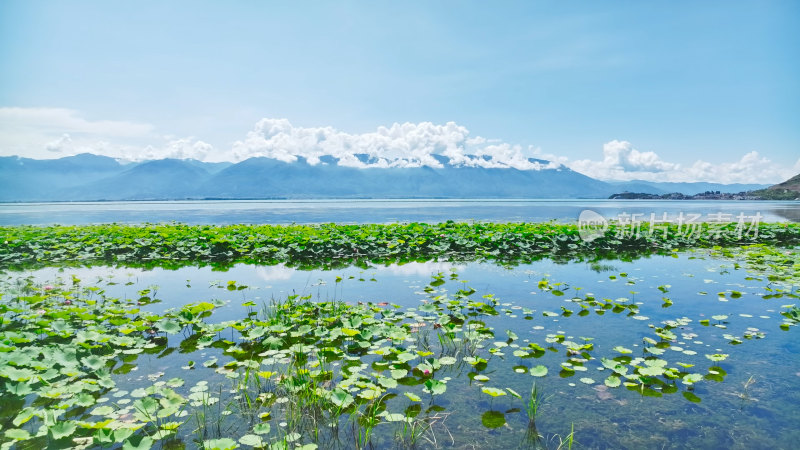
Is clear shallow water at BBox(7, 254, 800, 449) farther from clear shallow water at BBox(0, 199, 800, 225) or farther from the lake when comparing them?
clear shallow water at BBox(0, 199, 800, 225)

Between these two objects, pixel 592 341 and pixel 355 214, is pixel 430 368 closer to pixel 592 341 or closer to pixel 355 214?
pixel 592 341

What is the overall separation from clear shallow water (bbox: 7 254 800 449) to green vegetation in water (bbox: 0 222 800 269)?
2032 millimetres

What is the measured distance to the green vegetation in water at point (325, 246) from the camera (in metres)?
14.1

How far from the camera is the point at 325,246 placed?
14828 millimetres

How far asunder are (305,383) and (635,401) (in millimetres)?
3516

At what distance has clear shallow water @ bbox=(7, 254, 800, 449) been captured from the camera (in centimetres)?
368

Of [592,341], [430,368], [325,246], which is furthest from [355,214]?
[430,368]

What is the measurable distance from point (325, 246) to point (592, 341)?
35.0 feet

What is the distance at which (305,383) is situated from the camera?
426 cm

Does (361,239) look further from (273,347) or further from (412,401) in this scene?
(412,401)

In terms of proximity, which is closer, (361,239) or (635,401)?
(635,401)

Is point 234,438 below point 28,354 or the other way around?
below

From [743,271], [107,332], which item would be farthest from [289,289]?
[743,271]

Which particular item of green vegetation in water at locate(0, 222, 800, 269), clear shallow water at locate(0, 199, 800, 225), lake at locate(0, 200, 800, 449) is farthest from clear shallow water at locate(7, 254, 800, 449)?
clear shallow water at locate(0, 199, 800, 225)
